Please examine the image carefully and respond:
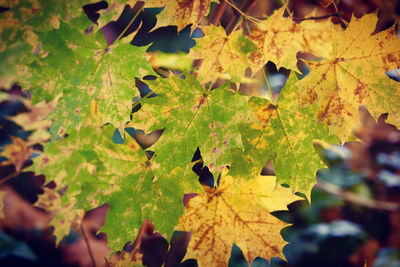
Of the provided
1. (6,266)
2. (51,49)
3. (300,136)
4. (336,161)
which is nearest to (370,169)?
(336,161)

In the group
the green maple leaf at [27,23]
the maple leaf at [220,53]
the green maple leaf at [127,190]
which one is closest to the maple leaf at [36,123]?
the green maple leaf at [27,23]

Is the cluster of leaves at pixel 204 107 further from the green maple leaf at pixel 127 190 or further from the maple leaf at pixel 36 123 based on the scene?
the maple leaf at pixel 36 123

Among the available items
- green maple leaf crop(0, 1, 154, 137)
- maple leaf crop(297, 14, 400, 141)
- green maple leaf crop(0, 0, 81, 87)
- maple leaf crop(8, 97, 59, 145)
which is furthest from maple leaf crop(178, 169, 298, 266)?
maple leaf crop(8, 97, 59, 145)

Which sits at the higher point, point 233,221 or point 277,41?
point 277,41

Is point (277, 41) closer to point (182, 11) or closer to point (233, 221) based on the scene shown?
point (182, 11)

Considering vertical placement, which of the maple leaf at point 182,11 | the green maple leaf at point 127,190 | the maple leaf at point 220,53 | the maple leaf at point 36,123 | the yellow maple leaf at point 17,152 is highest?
the maple leaf at point 182,11

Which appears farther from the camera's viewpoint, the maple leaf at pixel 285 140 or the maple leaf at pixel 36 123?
the maple leaf at pixel 36 123

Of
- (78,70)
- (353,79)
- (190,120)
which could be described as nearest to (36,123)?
(78,70)
